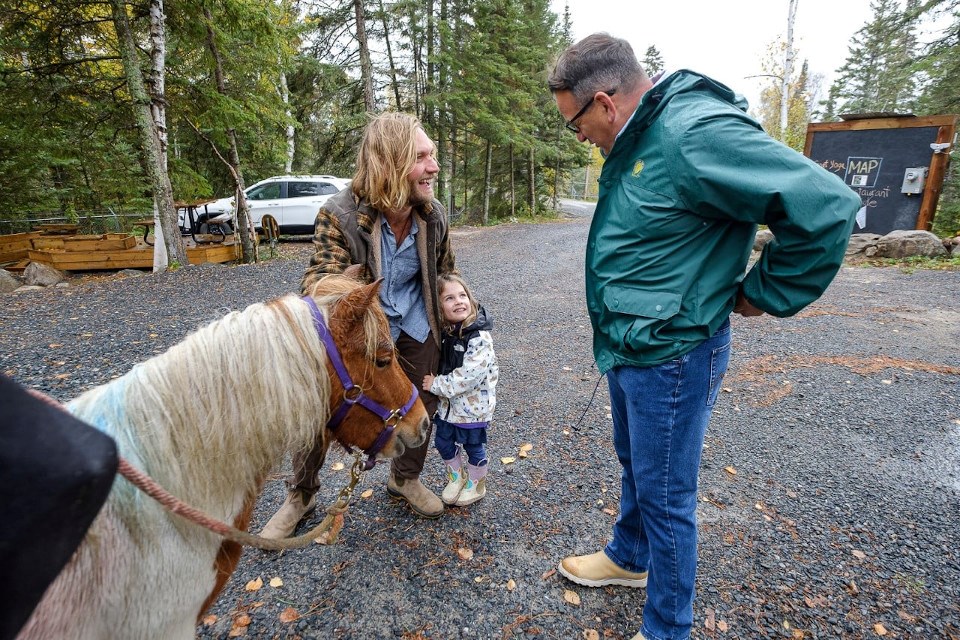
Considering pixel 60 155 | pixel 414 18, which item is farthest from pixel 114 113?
pixel 414 18

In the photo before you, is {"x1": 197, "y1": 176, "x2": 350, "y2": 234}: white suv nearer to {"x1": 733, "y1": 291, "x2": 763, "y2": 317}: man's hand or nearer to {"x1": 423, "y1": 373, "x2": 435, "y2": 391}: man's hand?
{"x1": 423, "y1": 373, "x2": 435, "y2": 391}: man's hand

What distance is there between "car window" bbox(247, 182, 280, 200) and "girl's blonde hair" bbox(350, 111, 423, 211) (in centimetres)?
1378

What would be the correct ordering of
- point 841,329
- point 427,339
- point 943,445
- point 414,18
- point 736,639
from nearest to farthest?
point 736,639, point 427,339, point 943,445, point 841,329, point 414,18

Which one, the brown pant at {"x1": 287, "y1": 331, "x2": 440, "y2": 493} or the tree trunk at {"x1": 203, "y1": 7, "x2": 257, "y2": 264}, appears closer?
the brown pant at {"x1": 287, "y1": 331, "x2": 440, "y2": 493}

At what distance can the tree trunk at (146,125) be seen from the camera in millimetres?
8344

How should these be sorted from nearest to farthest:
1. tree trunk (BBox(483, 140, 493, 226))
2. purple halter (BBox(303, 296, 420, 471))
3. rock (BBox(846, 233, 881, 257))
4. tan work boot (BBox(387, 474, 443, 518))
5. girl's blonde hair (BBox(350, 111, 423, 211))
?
purple halter (BBox(303, 296, 420, 471)) < girl's blonde hair (BBox(350, 111, 423, 211)) < tan work boot (BBox(387, 474, 443, 518)) < rock (BBox(846, 233, 881, 257)) < tree trunk (BBox(483, 140, 493, 226))

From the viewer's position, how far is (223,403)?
132 centimetres

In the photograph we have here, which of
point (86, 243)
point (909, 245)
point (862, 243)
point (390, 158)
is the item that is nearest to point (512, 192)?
point (862, 243)

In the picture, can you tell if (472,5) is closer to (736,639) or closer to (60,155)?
(60,155)

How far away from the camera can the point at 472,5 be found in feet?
56.8

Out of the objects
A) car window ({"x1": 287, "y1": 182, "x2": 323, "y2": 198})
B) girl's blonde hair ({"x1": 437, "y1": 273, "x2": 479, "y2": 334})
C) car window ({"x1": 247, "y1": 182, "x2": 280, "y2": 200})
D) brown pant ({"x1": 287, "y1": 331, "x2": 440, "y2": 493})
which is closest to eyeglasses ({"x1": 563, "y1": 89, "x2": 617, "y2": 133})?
girl's blonde hair ({"x1": 437, "y1": 273, "x2": 479, "y2": 334})

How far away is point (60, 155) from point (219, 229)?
12.9 feet

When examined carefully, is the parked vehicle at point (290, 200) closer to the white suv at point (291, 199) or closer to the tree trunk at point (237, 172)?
the white suv at point (291, 199)

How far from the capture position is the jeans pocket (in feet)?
5.38
